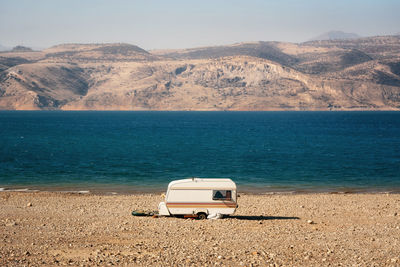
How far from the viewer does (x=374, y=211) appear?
120ft

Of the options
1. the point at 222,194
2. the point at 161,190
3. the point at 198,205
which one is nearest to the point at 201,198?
the point at 198,205

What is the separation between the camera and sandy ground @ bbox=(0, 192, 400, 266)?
23219 millimetres

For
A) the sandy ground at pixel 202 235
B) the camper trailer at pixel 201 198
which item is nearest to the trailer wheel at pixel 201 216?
the camper trailer at pixel 201 198

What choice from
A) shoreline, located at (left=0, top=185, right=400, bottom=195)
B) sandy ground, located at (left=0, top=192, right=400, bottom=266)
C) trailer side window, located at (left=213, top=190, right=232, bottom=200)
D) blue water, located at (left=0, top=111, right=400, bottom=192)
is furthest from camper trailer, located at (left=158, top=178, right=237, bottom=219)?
blue water, located at (left=0, top=111, right=400, bottom=192)

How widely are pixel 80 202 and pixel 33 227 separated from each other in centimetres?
1060

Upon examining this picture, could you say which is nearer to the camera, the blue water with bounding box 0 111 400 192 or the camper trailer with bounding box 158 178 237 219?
the camper trailer with bounding box 158 178 237 219

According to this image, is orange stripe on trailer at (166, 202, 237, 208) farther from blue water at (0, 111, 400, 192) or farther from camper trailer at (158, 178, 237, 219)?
blue water at (0, 111, 400, 192)

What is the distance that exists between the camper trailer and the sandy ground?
0.88 m

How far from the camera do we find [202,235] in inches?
1091

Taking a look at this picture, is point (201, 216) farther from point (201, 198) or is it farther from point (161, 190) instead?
point (161, 190)

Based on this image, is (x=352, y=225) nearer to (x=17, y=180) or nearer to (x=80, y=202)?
(x=80, y=202)

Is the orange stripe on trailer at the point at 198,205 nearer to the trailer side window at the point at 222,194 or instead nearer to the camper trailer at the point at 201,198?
the camper trailer at the point at 201,198

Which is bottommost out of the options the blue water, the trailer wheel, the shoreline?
the blue water

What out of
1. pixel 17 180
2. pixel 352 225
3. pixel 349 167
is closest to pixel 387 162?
pixel 349 167
